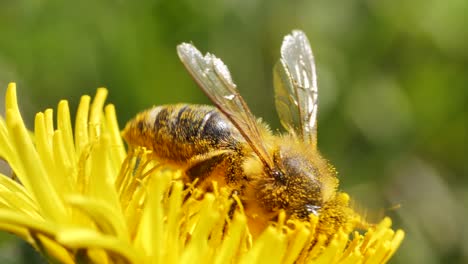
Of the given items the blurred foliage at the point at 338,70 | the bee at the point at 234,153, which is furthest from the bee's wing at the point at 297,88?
the blurred foliage at the point at 338,70

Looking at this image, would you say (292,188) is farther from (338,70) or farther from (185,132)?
(338,70)

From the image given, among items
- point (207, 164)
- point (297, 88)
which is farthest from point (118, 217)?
point (297, 88)

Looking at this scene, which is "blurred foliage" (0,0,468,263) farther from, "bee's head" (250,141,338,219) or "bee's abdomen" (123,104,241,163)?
"bee's head" (250,141,338,219)

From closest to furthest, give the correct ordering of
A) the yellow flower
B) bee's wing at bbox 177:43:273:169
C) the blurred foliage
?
the yellow flower → bee's wing at bbox 177:43:273:169 → the blurred foliage

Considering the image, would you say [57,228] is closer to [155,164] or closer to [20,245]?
[155,164]

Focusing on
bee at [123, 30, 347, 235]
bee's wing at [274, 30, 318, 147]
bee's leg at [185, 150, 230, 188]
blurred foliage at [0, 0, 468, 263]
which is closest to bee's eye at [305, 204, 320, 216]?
bee at [123, 30, 347, 235]

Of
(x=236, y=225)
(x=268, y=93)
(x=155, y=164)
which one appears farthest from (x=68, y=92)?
(x=236, y=225)

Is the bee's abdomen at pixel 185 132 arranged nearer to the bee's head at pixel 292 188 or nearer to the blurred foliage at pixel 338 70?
the bee's head at pixel 292 188
